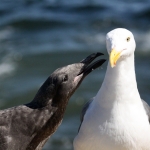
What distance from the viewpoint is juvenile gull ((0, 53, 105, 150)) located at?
21.1ft

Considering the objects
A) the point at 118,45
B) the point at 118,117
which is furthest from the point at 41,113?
the point at 118,45

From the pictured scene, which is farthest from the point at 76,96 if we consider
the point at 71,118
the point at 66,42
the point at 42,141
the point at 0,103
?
the point at 42,141

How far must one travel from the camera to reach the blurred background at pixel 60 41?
1205 centimetres

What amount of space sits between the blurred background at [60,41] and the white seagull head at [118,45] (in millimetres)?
4308

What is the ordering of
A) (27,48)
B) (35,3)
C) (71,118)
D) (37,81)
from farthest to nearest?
1. (35,3)
2. (27,48)
3. (37,81)
4. (71,118)

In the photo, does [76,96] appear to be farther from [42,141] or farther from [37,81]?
[42,141]

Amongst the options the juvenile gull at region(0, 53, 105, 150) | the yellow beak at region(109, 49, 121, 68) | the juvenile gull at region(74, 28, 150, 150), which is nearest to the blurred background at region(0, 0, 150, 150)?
the juvenile gull at region(74, 28, 150, 150)

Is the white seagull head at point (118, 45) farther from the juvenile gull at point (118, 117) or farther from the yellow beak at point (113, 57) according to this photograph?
the juvenile gull at point (118, 117)

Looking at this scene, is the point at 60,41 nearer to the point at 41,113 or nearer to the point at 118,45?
the point at 41,113

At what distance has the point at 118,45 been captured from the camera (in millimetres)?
6352

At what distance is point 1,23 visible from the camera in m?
15.5

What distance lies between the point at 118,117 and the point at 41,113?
1.02m

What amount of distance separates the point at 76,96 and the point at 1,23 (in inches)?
171

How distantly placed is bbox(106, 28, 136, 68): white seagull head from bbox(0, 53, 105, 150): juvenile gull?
328mm
